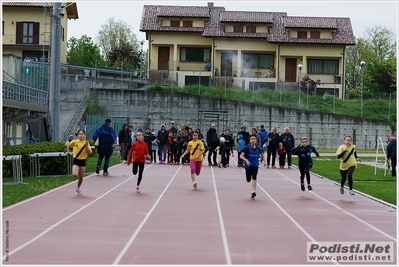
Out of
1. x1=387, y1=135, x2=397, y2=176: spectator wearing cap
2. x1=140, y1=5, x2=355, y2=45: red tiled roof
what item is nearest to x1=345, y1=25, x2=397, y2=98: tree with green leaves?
x1=140, y1=5, x2=355, y2=45: red tiled roof

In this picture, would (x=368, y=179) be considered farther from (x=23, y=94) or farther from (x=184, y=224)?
(x=23, y=94)

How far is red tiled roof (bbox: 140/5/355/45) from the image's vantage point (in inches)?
2516

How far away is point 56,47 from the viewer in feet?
93.7

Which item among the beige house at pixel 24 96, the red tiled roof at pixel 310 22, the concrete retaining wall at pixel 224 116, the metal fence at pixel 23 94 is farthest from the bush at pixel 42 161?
the red tiled roof at pixel 310 22

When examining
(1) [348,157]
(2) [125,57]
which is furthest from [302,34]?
(1) [348,157]

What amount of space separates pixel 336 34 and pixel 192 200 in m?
48.6

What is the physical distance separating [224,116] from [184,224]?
37.5m

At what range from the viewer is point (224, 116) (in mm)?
51594

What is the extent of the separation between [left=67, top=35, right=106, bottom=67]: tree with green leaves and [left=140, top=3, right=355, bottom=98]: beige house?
2028cm

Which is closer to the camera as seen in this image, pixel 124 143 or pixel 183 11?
pixel 124 143

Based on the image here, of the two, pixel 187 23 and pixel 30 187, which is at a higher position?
pixel 187 23

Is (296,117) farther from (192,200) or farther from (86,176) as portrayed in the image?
(192,200)

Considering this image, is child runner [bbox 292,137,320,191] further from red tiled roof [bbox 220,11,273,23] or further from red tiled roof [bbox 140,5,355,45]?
red tiled roof [bbox 220,11,273,23]

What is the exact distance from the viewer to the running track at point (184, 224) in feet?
35.9
